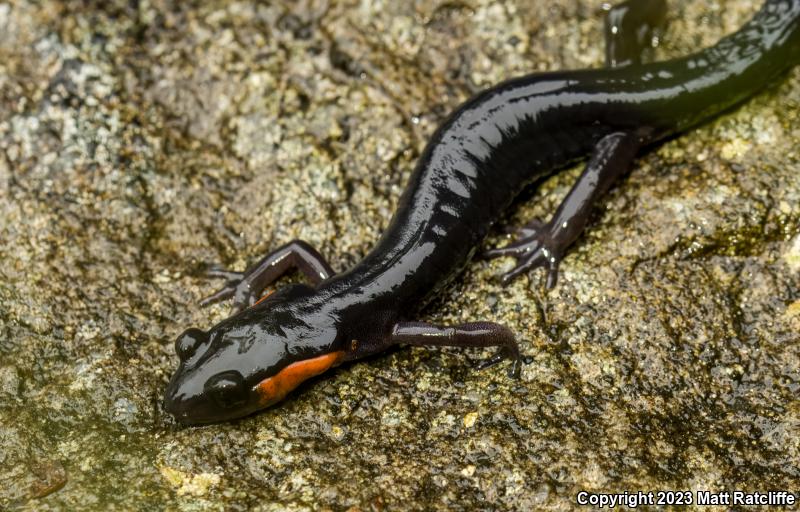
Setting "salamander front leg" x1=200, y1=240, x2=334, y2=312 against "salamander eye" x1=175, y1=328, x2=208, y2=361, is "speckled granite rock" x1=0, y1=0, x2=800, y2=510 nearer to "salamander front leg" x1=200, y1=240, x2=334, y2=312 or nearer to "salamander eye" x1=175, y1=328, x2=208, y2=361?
"salamander front leg" x1=200, y1=240, x2=334, y2=312

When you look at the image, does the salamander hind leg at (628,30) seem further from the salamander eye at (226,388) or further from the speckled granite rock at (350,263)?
the salamander eye at (226,388)

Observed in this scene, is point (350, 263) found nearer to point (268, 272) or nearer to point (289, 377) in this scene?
point (268, 272)

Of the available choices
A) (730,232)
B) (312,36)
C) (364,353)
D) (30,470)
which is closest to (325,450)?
(364,353)

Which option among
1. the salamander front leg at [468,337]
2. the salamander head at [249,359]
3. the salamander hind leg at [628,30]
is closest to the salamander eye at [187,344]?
the salamander head at [249,359]

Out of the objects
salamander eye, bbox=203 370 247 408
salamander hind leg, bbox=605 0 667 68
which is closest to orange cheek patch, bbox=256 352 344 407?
salamander eye, bbox=203 370 247 408

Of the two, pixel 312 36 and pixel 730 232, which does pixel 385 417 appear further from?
pixel 312 36

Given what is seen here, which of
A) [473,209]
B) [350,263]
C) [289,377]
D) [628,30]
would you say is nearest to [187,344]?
[289,377]
